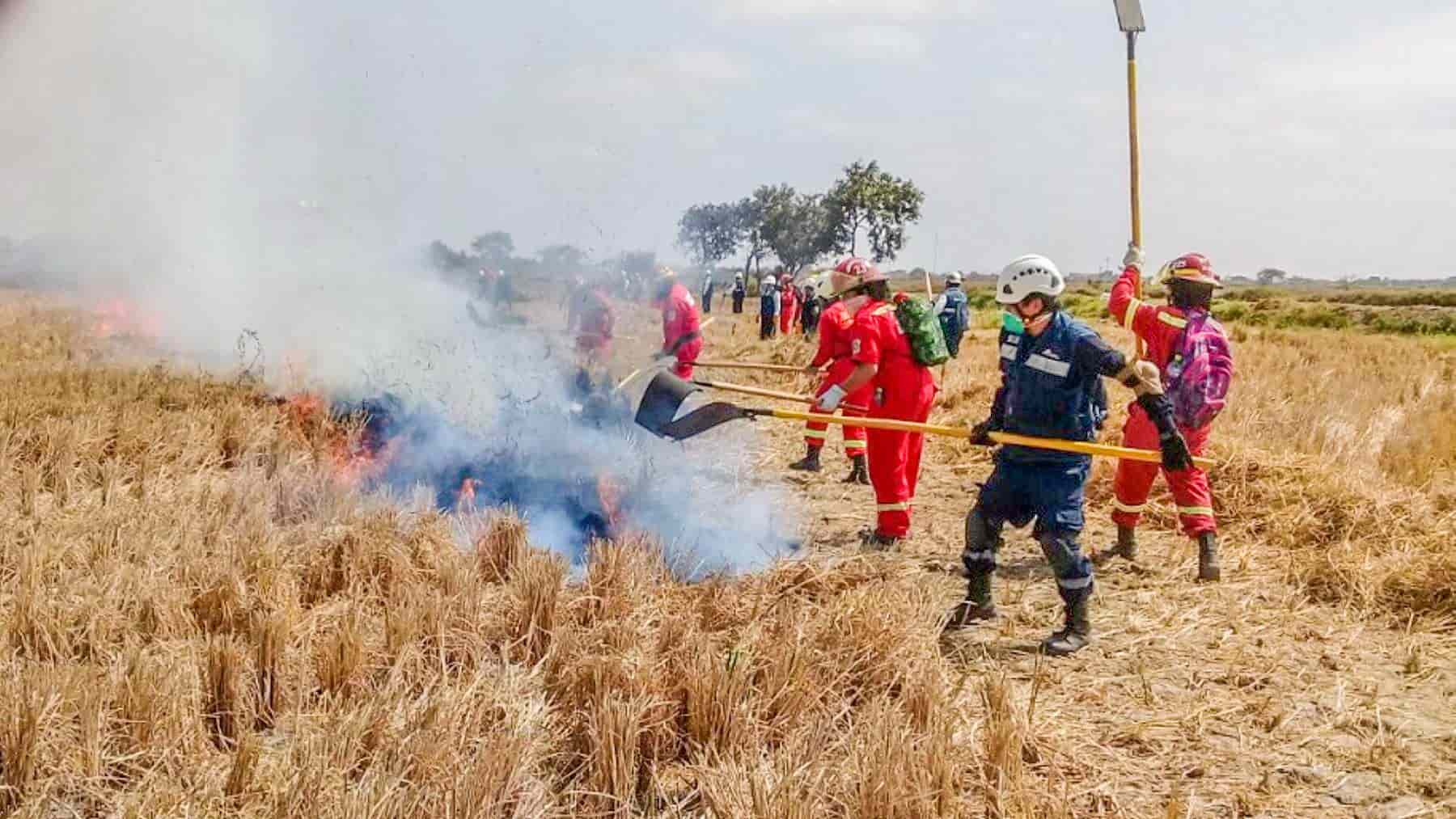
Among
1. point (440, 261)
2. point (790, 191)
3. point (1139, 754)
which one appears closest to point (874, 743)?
point (1139, 754)

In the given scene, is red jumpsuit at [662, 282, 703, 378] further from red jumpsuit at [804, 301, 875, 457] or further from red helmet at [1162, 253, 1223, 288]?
red helmet at [1162, 253, 1223, 288]

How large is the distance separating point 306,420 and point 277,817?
5915mm

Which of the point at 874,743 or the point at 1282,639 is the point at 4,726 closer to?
the point at 874,743

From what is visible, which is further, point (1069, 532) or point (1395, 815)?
point (1069, 532)

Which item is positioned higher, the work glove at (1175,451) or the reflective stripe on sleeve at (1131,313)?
the reflective stripe on sleeve at (1131,313)

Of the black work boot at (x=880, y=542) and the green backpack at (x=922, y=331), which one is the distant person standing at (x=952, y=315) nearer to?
the green backpack at (x=922, y=331)

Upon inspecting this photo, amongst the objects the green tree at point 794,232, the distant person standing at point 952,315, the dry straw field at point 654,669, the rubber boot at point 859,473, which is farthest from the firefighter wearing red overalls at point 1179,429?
the green tree at point 794,232

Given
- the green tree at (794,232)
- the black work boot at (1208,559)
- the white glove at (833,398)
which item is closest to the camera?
the black work boot at (1208,559)

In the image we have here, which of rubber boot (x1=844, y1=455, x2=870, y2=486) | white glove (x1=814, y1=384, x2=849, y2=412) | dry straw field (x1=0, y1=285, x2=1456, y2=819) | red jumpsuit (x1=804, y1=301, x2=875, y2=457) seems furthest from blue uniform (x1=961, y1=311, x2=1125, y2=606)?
rubber boot (x1=844, y1=455, x2=870, y2=486)

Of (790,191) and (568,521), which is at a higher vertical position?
(790,191)

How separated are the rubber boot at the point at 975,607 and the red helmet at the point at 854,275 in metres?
2.58

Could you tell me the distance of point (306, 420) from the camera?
26.4 feet

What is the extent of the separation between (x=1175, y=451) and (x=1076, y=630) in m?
0.95

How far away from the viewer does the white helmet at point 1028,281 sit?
471cm
